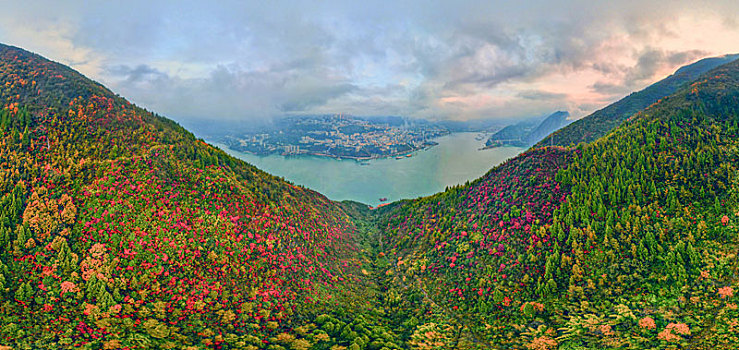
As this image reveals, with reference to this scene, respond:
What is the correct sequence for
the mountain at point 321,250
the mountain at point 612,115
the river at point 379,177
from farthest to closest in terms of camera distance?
the river at point 379,177 < the mountain at point 612,115 < the mountain at point 321,250

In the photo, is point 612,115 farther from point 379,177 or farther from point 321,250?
point 321,250

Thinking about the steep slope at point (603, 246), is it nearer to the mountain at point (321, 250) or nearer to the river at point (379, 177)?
the mountain at point (321, 250)

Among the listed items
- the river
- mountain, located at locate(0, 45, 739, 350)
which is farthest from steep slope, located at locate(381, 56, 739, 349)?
the river

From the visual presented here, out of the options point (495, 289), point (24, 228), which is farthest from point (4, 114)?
point (495, 289)

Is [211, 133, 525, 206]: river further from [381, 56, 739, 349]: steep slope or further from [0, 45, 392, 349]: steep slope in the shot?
[0, 45, 392, 349]: steep slope

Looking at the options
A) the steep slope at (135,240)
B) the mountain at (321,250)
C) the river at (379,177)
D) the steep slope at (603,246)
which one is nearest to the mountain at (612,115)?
the steep slope at (603,246)

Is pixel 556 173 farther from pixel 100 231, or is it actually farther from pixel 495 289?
pixel 100 231

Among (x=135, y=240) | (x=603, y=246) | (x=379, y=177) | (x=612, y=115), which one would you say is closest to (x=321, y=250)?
(x=135, y=240)
